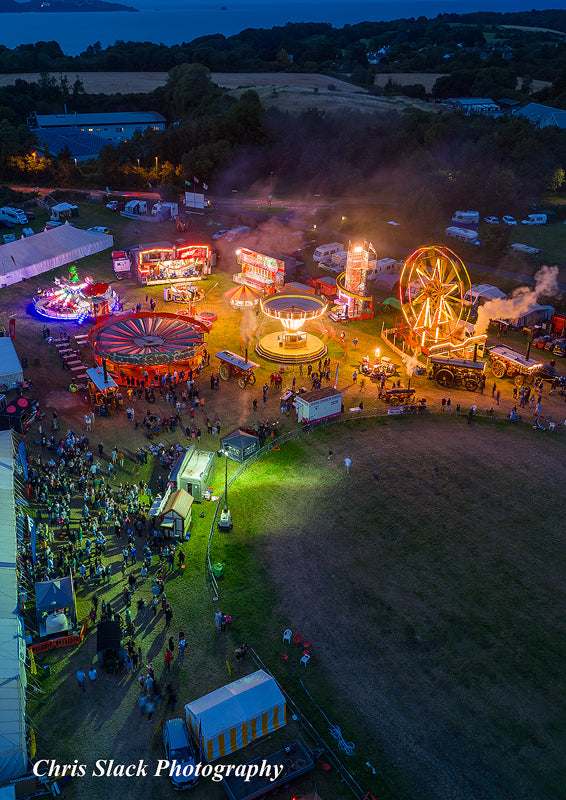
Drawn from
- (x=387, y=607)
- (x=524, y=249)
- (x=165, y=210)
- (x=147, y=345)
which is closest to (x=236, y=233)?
(x=165, y=210)

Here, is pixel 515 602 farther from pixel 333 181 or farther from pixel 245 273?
pixel 333 181

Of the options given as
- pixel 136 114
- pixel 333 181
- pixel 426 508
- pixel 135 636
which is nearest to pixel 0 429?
pixel 135 636

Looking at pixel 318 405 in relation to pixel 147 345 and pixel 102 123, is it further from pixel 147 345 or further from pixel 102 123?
pixel 102 123

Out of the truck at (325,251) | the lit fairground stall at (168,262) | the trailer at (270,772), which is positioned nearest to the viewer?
the trailer at (270,772)

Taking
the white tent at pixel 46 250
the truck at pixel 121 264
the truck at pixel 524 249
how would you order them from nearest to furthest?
the white tent at pixel 46 250
the truck at pixel 121 264
the truck at pixel 524 249

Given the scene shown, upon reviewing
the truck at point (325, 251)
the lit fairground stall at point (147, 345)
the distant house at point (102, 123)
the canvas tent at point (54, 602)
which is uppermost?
the distant house at point (102, 123)

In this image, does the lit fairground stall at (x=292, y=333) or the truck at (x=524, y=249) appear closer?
the lit fairground stall at (x=292, y=333)

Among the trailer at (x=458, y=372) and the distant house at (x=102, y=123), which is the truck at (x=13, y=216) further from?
the trailer at (x=458, y=372)

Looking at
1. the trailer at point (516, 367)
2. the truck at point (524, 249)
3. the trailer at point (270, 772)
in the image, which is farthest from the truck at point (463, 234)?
the trailer at point (270, 772)
